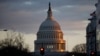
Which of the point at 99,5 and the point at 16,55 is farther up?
the point at 99,5

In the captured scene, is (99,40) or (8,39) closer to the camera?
(99,40)

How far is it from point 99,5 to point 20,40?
80987mm

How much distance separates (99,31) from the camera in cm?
8194

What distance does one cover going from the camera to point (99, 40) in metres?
82.1

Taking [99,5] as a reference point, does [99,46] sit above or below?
below

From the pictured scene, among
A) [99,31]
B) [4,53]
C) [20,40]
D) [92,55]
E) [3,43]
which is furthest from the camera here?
[20,40]

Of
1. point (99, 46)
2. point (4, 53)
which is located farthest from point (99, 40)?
point (4, 53)

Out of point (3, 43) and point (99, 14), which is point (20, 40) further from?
point (99, 14)

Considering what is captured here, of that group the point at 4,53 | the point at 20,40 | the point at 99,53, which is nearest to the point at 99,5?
the point at 99,53

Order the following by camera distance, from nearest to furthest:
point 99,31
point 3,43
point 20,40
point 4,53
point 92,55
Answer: point 92,55 → point 99,31 → point 4,53 → point 3,43 → point 20,40

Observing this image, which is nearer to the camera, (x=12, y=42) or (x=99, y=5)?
(x=99, y=5)

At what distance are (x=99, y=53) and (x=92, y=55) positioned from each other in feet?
51.8

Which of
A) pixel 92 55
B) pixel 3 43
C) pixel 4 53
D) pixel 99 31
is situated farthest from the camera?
pixel 3 43

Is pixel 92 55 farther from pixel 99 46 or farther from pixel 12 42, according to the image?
pixel 12 42
